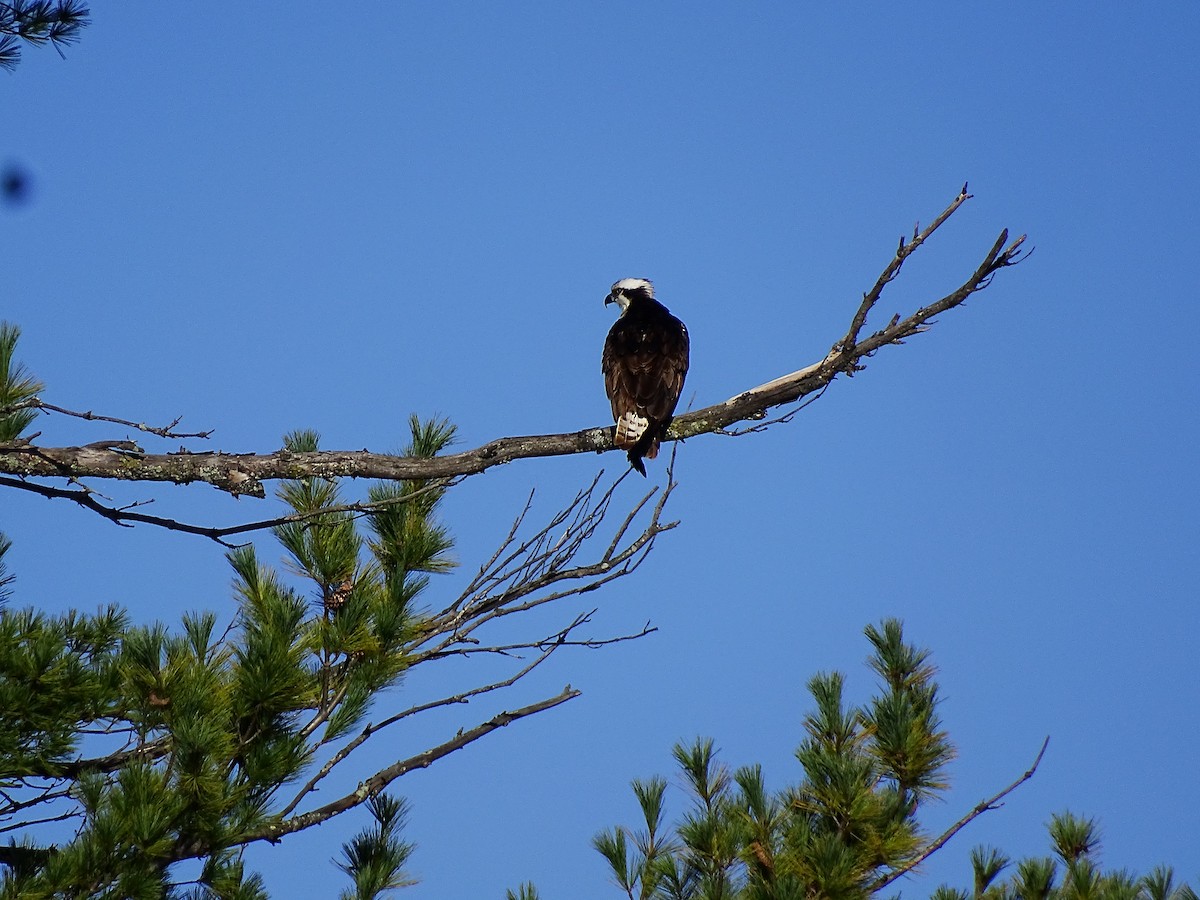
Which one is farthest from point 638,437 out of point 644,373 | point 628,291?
point 628,291

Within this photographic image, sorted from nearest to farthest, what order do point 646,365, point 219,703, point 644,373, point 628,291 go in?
point 219,703 < point 644,373 < point 646,365 < point 628,291

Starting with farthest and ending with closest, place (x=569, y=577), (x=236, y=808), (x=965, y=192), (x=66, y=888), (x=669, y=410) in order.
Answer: (x=669, y=410) < (x=569, y=577) < (x=965, y=192) < (x=236, y=808) < (x=66, y=888)

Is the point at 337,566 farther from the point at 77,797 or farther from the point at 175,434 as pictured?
the point at 77,797

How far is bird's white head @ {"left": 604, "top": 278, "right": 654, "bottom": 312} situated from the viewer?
1069cm

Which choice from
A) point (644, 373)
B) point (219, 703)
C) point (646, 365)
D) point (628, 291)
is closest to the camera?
point (219, 703)

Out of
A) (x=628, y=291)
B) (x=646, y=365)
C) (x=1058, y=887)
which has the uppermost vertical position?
(x=628, y=291)

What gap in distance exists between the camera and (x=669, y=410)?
23.8 feet

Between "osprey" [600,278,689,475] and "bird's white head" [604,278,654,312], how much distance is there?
4.05 ft

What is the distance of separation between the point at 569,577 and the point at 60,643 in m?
2.47

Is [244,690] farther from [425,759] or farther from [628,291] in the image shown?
[628,291]

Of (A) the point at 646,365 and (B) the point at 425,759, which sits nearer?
(B) the point at 425,759

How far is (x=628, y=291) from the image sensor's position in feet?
35.3

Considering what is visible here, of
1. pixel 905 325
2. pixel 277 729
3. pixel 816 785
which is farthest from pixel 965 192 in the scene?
pixel 277 729

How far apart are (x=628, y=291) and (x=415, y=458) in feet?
17.3
